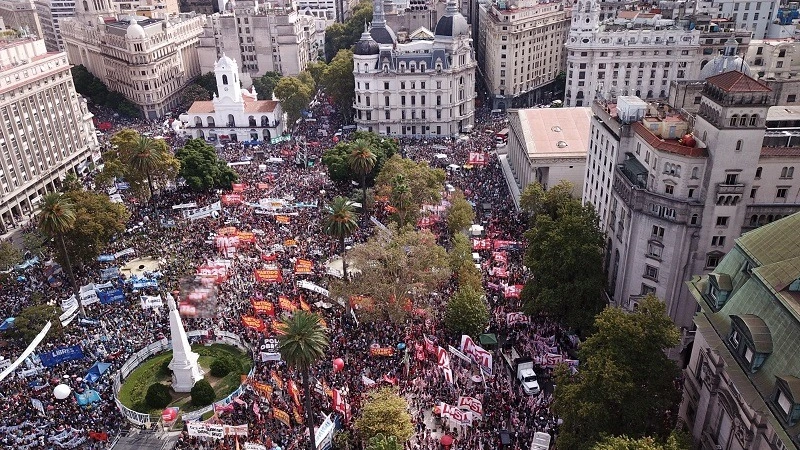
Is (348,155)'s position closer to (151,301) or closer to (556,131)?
(556,131)

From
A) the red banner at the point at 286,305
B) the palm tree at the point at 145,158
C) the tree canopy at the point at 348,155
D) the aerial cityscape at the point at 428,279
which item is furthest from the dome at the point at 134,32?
the red banner at the point at 286,305

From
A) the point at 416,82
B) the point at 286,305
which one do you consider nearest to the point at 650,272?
the point at 286,305

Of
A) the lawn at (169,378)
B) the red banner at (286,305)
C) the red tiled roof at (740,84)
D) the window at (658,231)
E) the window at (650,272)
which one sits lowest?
the lawn at (169,378)

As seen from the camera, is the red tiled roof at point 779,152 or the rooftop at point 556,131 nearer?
the red tiled roof at point 779,152

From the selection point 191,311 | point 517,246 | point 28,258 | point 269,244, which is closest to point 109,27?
point 28,258

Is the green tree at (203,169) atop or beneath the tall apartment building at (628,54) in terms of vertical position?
beneath

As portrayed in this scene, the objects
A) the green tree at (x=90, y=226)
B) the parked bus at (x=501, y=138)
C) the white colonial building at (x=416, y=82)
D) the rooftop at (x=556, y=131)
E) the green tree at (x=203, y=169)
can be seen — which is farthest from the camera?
the white colonial building at (x=416, y=82)

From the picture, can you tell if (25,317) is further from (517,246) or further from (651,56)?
(651,56)

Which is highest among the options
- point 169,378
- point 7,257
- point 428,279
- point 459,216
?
point 428,279

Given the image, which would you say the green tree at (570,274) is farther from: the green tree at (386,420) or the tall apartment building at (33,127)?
the tall apartment building at (33,127)
